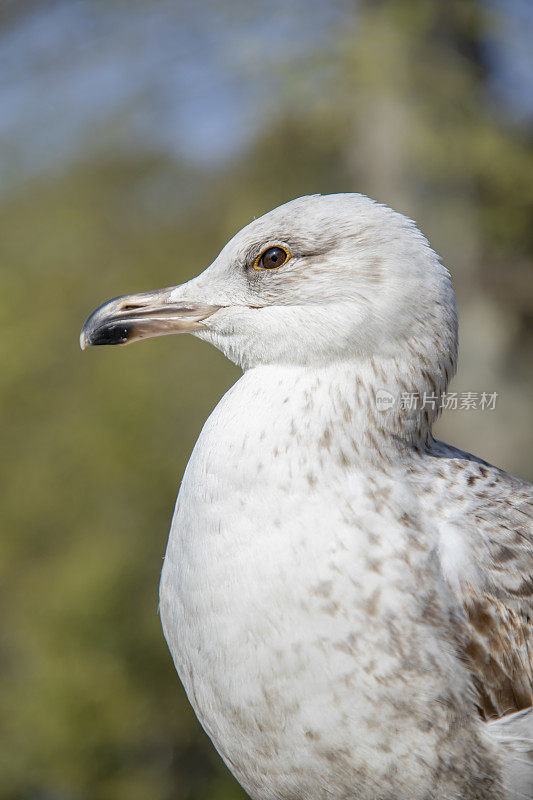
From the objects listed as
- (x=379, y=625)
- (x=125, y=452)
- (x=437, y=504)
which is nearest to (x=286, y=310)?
(x=437, y=504)

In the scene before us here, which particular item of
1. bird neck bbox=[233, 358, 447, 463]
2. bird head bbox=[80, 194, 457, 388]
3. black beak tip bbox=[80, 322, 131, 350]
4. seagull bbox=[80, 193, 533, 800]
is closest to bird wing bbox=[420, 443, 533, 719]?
seagull bbox=[80, 193, 533, 800]

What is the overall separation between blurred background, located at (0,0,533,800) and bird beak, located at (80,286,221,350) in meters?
4.47

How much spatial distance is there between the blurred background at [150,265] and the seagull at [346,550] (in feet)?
14.9

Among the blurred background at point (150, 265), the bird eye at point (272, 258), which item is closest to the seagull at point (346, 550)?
the bird eye at point (272, 258)

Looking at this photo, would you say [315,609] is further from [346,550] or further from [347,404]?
[347,404]

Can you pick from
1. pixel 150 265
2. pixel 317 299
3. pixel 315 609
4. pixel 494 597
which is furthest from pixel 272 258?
pixel 150 265

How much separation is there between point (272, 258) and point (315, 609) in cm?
90

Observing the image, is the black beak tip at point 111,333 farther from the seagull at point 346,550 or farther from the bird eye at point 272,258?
the bird eye at point 272,258

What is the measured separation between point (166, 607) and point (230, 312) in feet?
2.58

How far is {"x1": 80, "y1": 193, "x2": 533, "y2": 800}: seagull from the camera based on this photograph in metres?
1.69

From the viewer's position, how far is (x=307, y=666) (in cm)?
168

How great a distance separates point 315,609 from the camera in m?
1.68

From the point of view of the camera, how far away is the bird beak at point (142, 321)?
206cm

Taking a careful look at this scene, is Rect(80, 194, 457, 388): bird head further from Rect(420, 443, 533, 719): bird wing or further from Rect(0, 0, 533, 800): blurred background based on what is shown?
Rect(0, 0, 533, 800): blurred background
